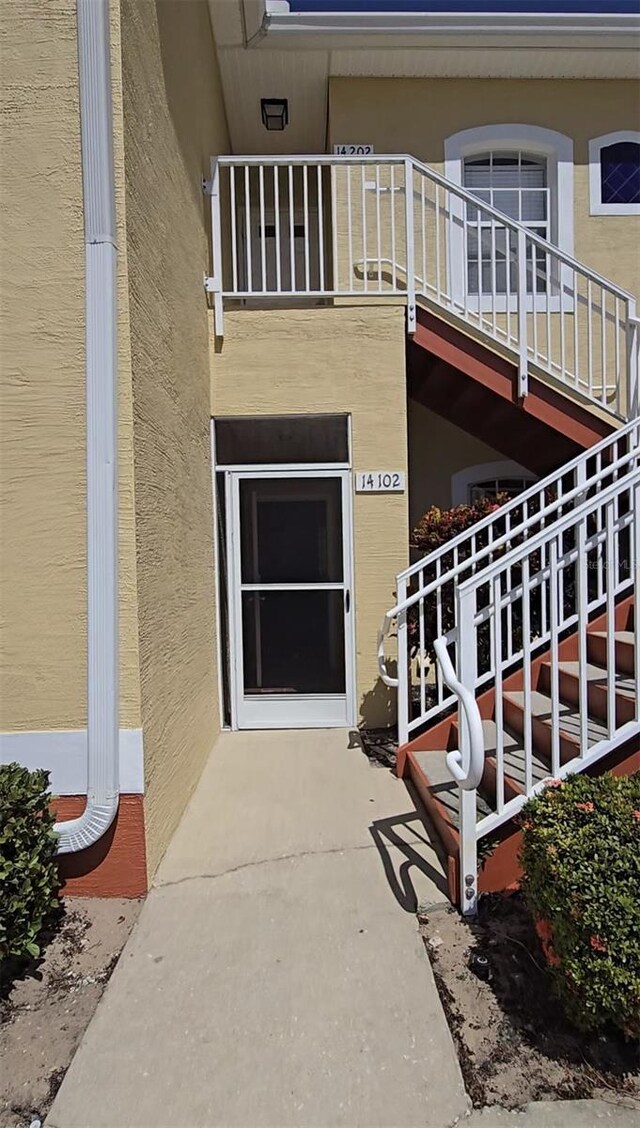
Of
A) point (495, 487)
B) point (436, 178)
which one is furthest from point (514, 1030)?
point (436, 178)

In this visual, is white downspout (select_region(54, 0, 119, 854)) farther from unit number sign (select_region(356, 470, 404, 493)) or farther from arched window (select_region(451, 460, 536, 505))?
arched window (select_region(451, 460, 536, 505))

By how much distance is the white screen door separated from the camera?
535cm

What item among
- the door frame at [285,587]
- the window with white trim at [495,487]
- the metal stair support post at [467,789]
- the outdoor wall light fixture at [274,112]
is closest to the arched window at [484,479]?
the window with white trim at [495,487]

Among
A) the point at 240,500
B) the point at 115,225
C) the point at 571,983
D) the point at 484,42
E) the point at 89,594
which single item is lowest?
the point at 571,983

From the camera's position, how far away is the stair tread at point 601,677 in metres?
3.39

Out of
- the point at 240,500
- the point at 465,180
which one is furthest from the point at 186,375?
the point at 465,180

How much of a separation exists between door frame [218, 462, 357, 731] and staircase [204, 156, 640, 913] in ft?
1.37

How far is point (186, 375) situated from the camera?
14.1ft

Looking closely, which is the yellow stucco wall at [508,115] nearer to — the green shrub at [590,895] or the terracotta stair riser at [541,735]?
the terracotta stair riser at [541,735]

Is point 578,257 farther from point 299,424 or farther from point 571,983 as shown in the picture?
point 571,983

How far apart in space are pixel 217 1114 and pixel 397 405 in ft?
14.9

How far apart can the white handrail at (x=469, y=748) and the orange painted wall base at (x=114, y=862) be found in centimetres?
153

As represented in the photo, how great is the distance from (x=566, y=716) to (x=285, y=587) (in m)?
2.60

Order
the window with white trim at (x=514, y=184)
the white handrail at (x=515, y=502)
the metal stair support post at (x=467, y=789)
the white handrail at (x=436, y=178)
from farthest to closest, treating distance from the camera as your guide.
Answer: the window with white trim at (x=514, y=184) → the white handrail at (x=436, y=178) → the white handrail at (x=515, y=502) → the metal stair support post at (x=467, y=789)
